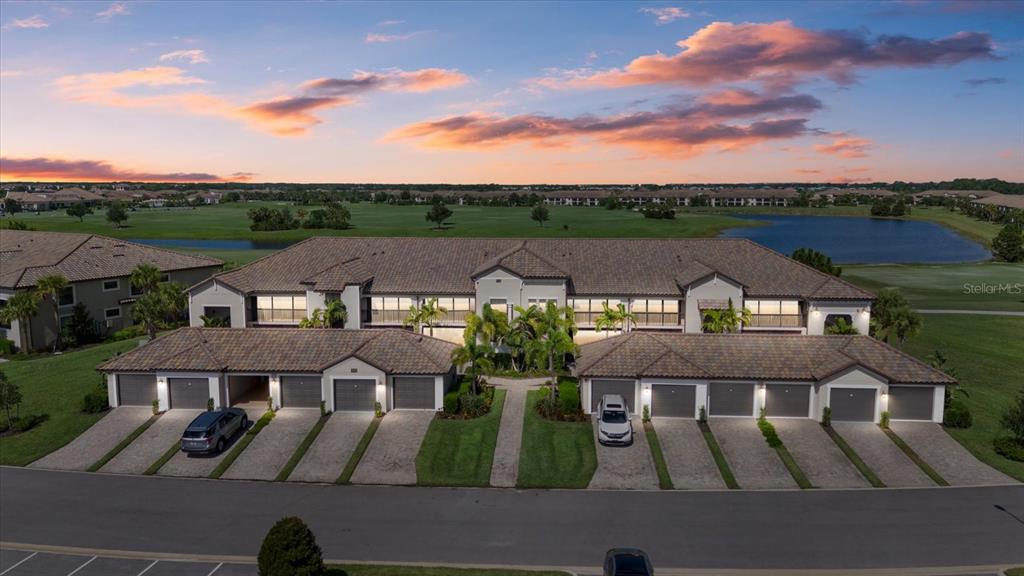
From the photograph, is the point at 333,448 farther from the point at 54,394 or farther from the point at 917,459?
the point at 917,459

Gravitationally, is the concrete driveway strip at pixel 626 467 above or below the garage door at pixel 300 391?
below

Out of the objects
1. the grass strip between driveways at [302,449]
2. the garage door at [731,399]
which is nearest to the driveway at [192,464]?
the grass strip between driveways at [302,449]

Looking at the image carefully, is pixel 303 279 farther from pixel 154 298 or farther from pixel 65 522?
pixel 65 522

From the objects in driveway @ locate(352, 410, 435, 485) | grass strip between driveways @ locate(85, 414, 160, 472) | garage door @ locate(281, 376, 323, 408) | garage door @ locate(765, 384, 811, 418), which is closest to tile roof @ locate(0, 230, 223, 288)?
grass strip between driveways @ locate(85, 414, 160, 472)

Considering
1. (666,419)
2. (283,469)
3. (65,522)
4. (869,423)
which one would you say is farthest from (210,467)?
(869,423)

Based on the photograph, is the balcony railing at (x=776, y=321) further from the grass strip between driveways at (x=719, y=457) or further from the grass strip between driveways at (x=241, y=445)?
the grass strip between driveways at (x=241, y=445)
